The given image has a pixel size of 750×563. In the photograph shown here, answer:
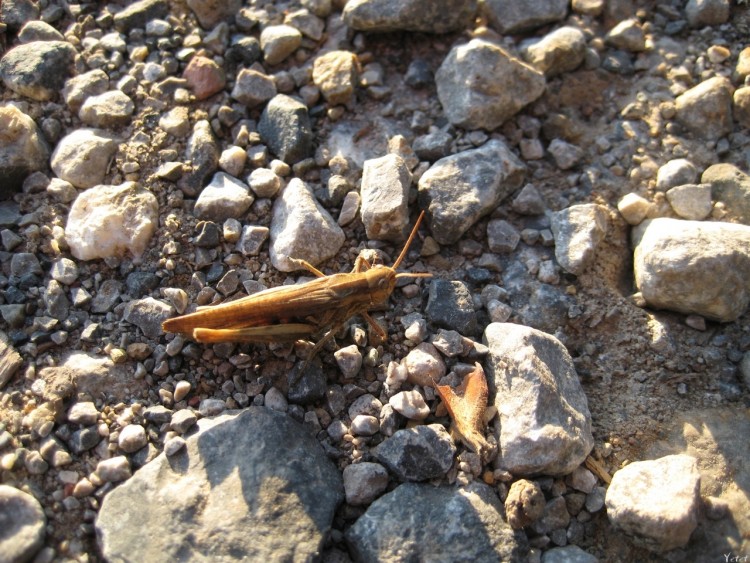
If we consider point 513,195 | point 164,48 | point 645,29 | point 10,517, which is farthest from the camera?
point 645,29

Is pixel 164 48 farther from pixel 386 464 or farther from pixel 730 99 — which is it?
pixel 730 99

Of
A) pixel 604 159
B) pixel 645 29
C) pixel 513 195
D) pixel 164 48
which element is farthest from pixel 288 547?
pixel 645 29

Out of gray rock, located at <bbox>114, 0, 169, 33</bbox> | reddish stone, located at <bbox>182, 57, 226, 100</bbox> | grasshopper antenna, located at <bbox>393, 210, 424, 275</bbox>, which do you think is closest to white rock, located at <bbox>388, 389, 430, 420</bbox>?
grasshopper antenna, located at <bbox>393, 210, 424, 275</bbox>

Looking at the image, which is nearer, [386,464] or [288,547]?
[288,547]

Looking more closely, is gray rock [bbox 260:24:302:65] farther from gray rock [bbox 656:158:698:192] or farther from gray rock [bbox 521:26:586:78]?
gray rock [bbox 656:158:698:192]

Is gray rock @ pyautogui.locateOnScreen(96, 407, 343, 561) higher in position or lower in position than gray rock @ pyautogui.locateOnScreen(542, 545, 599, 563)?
higher

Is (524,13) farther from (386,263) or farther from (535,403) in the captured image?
(535,403)
